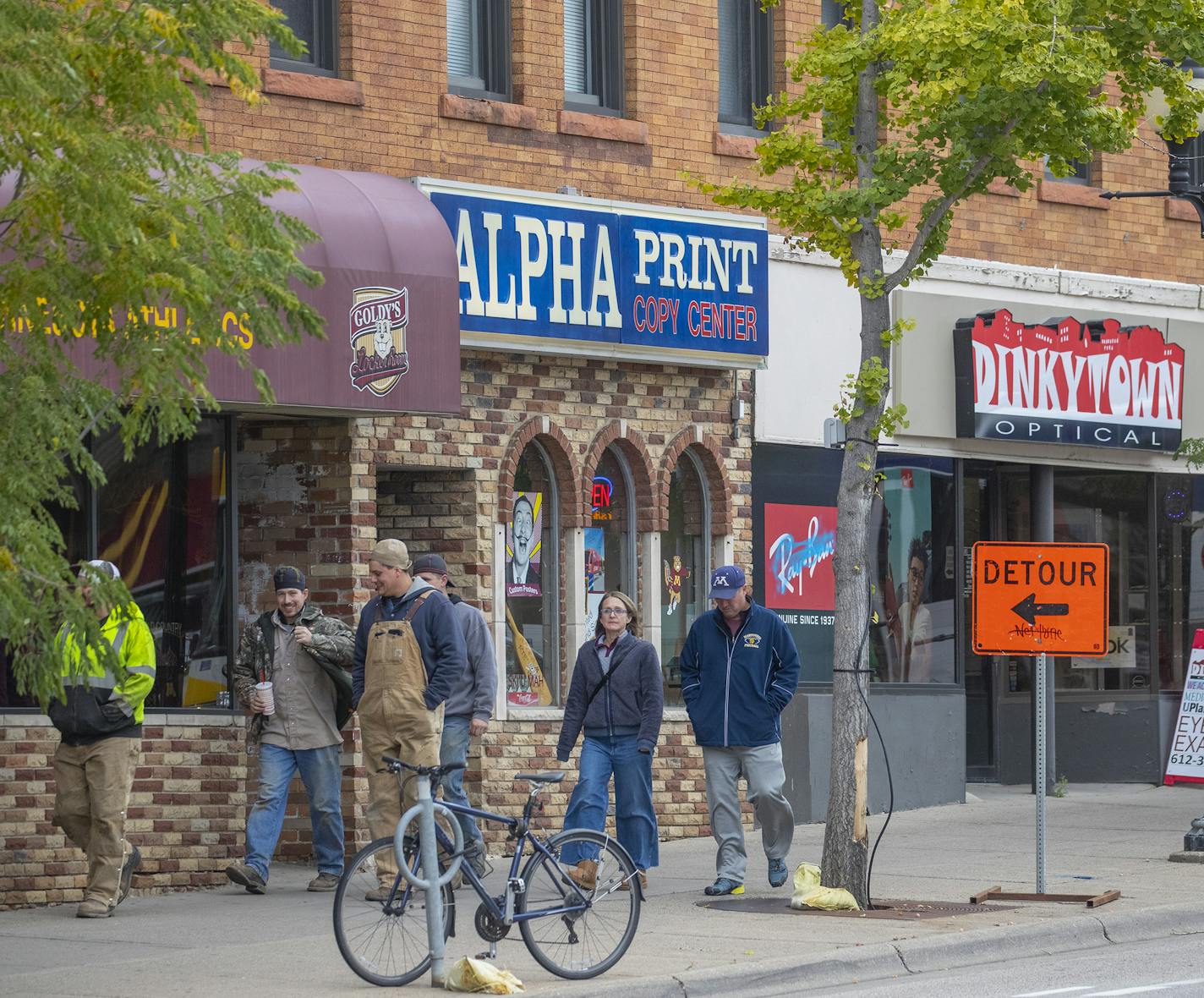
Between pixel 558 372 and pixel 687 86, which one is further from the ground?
pixel 687 86

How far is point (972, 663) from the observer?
20328 mm

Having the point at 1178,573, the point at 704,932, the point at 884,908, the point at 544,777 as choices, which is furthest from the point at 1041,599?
the point at 1178,573

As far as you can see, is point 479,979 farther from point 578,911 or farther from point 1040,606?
point 1040,606

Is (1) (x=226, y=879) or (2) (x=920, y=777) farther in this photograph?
(2) (x=920, y=777)

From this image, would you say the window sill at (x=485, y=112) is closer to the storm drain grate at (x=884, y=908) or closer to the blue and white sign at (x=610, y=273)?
the blue and white sign at (x=610, y=273)

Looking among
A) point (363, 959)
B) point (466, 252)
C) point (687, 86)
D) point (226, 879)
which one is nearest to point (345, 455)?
point (466, 252)

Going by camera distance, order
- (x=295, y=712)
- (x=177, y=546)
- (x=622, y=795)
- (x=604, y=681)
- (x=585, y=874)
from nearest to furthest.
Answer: (x=585, y=874), (x=622, y=795), (x=604, y=681), (x=295, y=712), (x=177, y=546)

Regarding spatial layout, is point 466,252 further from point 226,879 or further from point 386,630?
point 226,879

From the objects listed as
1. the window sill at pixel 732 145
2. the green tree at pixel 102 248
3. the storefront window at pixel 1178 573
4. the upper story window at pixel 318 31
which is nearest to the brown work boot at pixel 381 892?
the green tree at pixel 102 248

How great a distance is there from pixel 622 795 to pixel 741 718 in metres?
0.82

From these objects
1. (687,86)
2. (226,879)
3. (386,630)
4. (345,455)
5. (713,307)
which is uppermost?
(687,86)

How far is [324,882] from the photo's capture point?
13359 millimetres

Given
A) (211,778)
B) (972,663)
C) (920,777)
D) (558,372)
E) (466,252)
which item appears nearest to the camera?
(211,778)

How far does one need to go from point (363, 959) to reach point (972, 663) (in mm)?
11460
